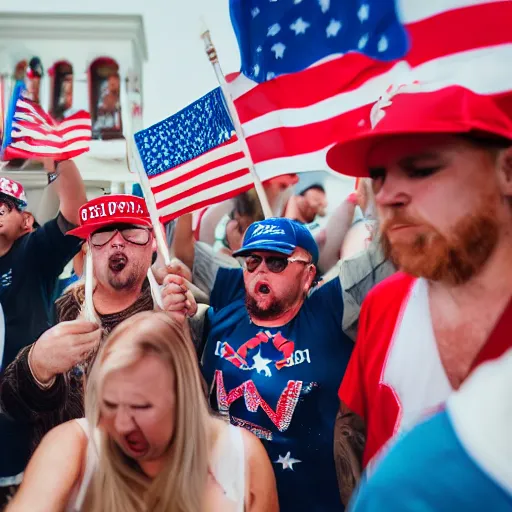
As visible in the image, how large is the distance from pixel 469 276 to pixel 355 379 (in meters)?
0.36

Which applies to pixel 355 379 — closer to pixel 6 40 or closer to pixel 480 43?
pixel 480 43

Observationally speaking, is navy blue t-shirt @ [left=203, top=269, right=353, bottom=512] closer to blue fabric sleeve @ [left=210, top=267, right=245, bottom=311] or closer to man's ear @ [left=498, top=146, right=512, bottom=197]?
blue fabric sleeve @ [left=210, top=267, right=245, bottom=311]

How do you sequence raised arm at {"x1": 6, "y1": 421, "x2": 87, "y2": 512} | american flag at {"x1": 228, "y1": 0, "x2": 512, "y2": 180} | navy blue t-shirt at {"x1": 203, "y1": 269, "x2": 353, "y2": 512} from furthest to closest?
navy blue t-shirt at {"x1": 203, "y1": 269, "x2": 353, "y2": 512} → raised arm at {"x1": 6, "y1": 421, "x2": 87, "y2": 512} → american flag at {"x1": 228, "y1": 0, "x2": 512, "y2": 180}

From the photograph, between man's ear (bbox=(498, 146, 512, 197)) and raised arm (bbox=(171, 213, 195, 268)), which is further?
raised arm (bbox=(171, 213, 195, 268))

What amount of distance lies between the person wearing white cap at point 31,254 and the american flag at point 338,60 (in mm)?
644

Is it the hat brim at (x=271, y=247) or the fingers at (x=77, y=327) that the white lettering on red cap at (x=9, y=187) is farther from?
the hat brim at (x=271, y=247)

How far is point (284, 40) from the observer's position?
139 centimetres

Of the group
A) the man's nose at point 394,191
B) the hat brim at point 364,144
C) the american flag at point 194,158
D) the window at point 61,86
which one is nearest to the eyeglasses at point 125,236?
the american flag at point 194,158

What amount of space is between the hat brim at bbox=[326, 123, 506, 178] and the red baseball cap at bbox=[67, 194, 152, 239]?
78 cm

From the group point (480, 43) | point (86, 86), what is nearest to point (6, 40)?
point (86, 86)

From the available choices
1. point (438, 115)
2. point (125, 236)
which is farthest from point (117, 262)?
point (438, 115)

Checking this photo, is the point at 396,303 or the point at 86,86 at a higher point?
the point at 86,86

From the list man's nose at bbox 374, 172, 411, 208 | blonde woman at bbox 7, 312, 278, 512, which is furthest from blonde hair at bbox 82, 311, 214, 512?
man's nose at bbox 374, 172, 411, 208

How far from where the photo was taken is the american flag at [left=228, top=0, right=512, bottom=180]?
1012 millimetres
